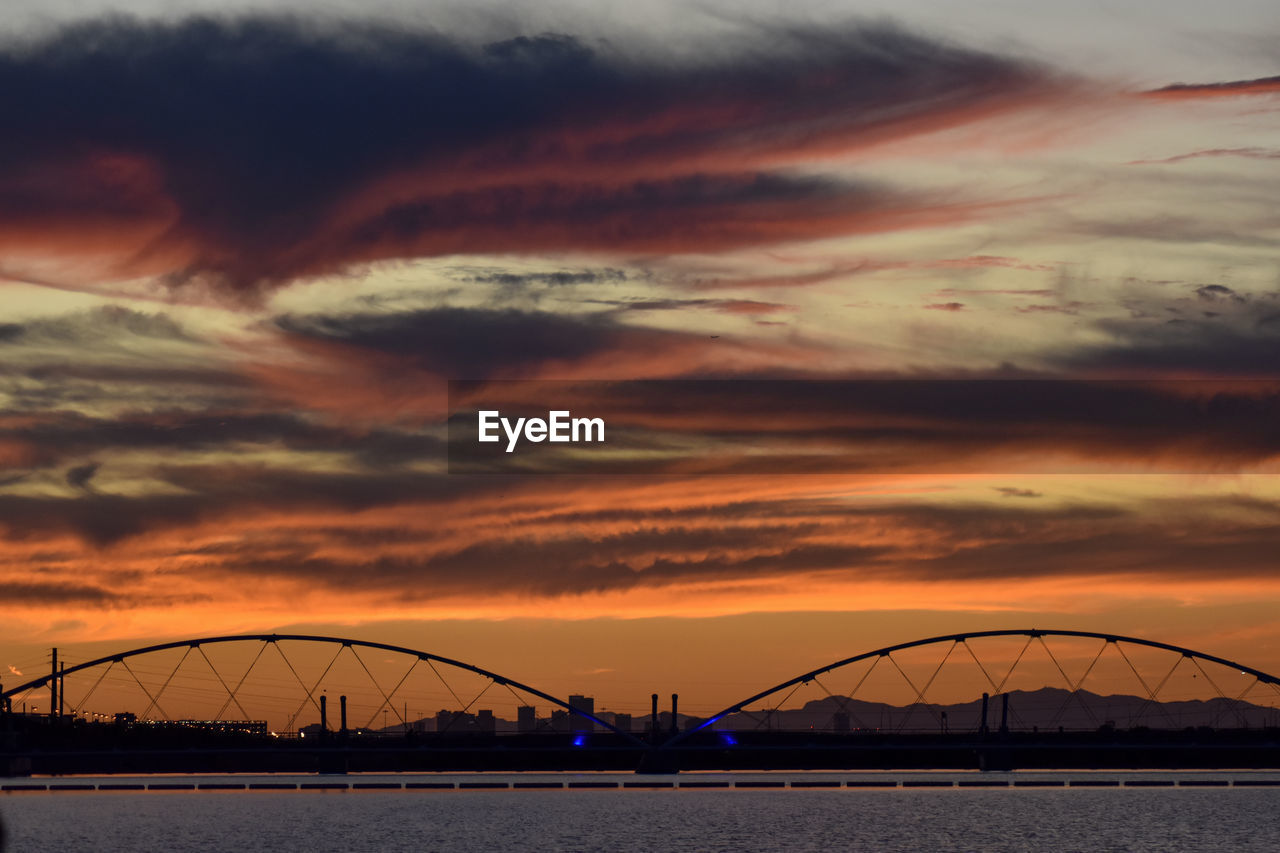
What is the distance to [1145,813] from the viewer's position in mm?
187125

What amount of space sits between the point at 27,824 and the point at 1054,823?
10696 cm

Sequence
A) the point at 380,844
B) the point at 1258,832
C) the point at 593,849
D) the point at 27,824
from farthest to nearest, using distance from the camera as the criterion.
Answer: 1. the point at 27,824
2. the point at 1258,832
3. the point at 380,844
4. the point at 593,849

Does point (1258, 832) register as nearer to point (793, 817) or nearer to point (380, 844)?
point (793, 817)

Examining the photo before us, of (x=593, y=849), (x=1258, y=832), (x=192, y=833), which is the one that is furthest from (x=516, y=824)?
(x=1258, y=832)

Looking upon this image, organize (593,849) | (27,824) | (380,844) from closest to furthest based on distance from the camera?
1. (593,849)
2. (380,844)
3. (27,824)

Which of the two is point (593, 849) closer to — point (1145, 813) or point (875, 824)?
point (875, 824)

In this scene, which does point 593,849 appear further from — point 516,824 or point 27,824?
point 27,824

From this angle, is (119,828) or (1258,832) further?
Result: (119,828)

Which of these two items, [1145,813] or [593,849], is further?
[1145,813]

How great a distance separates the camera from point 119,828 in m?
168

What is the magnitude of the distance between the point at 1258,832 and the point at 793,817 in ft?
163

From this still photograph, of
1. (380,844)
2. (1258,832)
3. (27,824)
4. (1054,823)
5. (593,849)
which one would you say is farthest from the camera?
(27,824)

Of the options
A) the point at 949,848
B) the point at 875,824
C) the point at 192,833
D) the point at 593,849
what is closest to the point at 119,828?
Result: the point at 192,833

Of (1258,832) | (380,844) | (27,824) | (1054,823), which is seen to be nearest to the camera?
(380,844)
